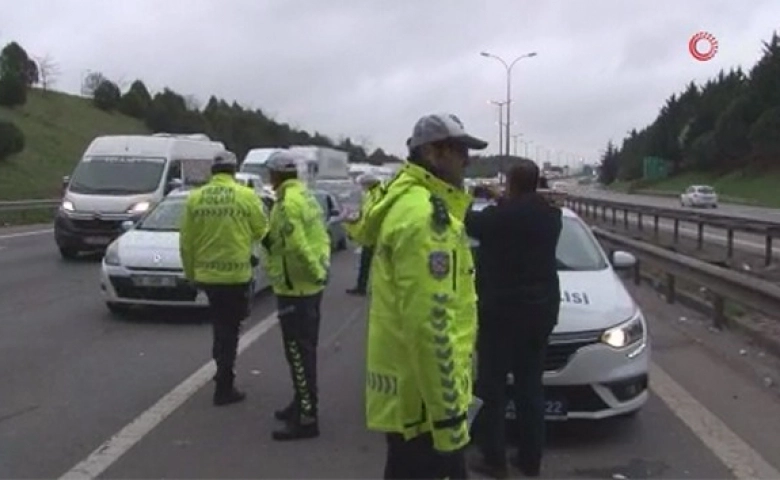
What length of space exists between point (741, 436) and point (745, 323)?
202 inches

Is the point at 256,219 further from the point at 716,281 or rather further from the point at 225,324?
the point at 716,281

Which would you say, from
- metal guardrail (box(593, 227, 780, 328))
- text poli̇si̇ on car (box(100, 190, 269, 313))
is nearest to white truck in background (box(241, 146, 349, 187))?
metal guardrail (box(593, 227, 780, 328))

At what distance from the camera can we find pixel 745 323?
1258cm

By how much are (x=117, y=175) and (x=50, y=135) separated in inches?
1705

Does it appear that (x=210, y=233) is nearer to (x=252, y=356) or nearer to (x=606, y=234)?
(x=252, y=356)

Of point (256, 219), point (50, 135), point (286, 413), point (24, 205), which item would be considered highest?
point (50, 135)

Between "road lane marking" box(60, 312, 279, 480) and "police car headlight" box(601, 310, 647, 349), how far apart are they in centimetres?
304

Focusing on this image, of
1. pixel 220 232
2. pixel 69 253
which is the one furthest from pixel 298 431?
pixel 69 253

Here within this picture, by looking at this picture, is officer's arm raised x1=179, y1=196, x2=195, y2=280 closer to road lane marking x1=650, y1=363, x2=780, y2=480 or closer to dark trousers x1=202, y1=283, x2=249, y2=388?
dark trousers x1=202, y1=283, x2=249, y2=388

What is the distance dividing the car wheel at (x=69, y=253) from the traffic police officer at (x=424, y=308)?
1895cm

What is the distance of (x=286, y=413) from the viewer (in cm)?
786

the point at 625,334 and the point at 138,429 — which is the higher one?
the point at 625,334

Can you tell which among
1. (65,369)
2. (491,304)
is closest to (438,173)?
(491,304)

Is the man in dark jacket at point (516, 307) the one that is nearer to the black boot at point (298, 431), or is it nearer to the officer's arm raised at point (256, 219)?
the black boot at point (298, 431)
